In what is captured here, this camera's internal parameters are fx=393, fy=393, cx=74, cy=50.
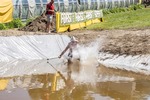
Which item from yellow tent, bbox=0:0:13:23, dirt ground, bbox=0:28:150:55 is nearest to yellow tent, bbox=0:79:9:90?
dirt ground, bbox=0:28:150:55

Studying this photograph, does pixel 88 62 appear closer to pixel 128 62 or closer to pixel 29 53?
pixel 128 62

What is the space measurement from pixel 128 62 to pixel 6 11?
12.9 m

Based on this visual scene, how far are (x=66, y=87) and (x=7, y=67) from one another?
4080 mm

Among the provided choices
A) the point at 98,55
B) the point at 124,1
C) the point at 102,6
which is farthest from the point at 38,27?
the point at 124,1

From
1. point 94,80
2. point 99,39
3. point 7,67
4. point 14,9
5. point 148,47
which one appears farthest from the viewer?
point 14,9

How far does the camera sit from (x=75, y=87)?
39.3 feet

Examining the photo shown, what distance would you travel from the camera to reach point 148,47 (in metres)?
16.9

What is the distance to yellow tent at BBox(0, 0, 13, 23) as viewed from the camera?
2609cm

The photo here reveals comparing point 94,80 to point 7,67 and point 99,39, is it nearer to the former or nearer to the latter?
point 7,67

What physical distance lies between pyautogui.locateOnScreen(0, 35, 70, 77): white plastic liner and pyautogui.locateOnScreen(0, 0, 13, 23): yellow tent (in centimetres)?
726

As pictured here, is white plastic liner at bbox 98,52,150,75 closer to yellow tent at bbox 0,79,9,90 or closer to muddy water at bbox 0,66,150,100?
muddy water at bbox 0,66,150,100

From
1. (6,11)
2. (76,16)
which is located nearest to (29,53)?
(76,16)

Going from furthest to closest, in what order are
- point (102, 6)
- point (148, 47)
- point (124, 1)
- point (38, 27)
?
point (124, 1)
point (102, 6)
point (38, 27)
point (148, 47)

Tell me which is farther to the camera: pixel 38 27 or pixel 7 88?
pixel 38 27
